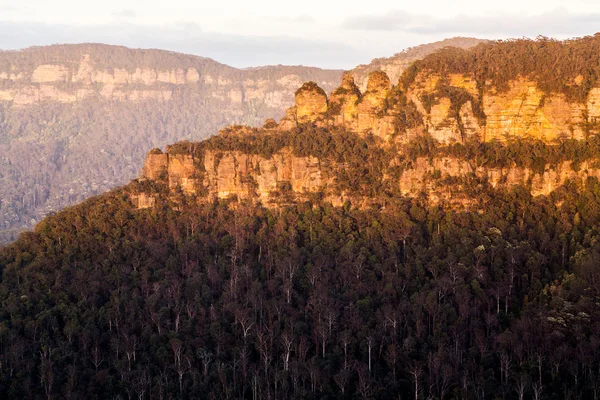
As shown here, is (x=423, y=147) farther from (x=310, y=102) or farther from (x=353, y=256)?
(x=353, y=256)

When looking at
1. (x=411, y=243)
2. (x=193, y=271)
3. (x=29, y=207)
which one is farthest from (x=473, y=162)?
(x=29, y=207)

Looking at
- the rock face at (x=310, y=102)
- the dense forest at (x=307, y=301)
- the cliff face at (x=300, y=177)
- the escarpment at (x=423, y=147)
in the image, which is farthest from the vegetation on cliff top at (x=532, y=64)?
the dense forest at (x=307, y=301)

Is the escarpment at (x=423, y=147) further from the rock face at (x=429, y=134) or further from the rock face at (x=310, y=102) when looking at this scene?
the rock face at (x=310, y=102)

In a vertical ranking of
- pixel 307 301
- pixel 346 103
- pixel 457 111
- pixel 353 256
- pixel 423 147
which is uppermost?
pixel 346 103

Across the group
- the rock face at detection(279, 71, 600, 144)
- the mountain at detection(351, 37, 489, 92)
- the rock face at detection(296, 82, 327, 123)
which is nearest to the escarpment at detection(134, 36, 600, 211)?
the rock face at detection(279, 71, 600, 144)

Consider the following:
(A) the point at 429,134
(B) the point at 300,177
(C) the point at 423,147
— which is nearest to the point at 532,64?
(A) the point at 429,134
